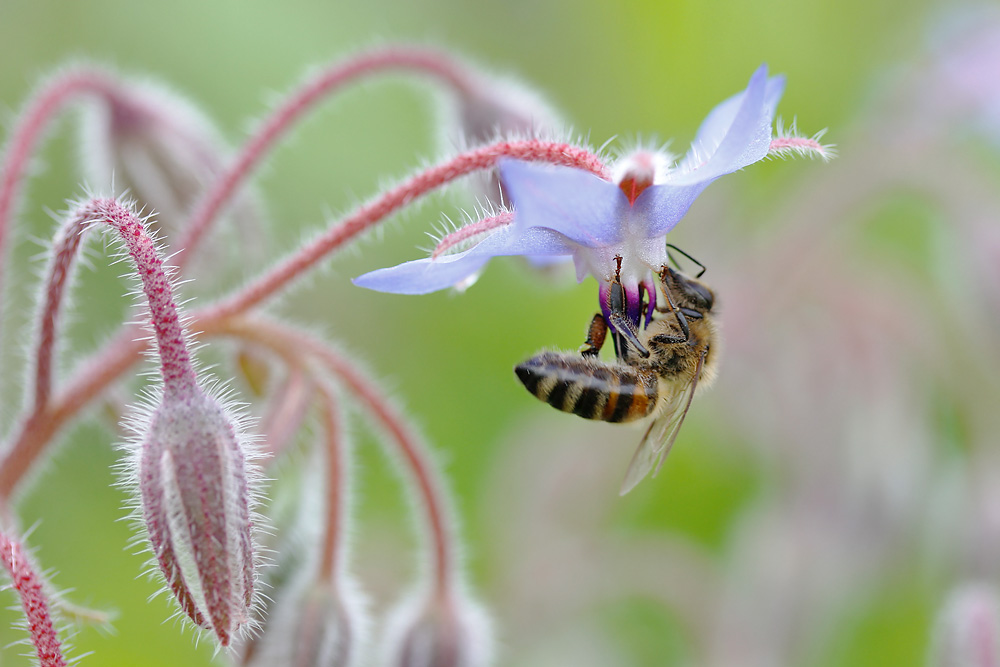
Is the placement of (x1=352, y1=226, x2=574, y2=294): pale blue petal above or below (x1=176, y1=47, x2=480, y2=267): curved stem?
below

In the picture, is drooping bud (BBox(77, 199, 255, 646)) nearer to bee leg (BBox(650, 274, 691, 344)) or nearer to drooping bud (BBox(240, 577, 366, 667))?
drooping bud (BBox(240, 577, 366, 667))

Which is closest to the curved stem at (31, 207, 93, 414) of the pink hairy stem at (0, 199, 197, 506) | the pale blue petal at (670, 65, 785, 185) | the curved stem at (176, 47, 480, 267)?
the pink hairy stem at (0, 199, 197, 506)

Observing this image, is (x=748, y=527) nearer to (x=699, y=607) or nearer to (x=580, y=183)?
(x=699, y=607)

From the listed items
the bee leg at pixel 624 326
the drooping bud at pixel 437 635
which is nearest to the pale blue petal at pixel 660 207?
the bee leg at pixel 624 326

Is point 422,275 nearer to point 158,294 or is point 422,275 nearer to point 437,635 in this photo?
point 158,294

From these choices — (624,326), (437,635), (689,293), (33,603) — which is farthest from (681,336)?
(33,603)

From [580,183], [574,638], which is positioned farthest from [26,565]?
[574,638]
